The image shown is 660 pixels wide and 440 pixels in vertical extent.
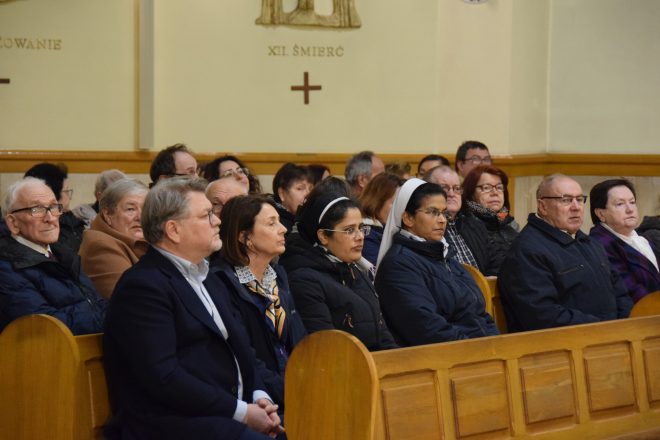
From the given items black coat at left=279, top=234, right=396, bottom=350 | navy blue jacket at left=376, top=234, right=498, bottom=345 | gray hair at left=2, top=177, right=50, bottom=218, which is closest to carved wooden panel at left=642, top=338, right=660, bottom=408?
navy blue jacket at left=376, top=234, right=498, bottom=345

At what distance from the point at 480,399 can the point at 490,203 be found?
3201mm

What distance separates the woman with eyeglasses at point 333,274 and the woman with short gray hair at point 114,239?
29.6 inches

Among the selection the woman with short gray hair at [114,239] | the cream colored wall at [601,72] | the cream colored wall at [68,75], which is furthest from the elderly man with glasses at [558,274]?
the cream colored wall at [601,72]

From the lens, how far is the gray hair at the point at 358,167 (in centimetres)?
825

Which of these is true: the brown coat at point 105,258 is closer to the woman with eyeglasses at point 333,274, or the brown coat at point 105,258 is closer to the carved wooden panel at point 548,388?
the woman with eyeglasses at point 333,274

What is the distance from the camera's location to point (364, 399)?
382 centimetres

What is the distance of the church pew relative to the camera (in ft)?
12.8

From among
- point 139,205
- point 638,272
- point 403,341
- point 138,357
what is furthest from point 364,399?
point 638,272

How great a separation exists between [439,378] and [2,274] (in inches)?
70.8

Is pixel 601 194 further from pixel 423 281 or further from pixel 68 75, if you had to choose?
pixel 68 75

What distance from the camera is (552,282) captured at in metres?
5.89

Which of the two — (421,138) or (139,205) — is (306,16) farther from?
(139,205)

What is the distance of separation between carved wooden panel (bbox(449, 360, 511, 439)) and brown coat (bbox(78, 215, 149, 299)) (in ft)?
5.75

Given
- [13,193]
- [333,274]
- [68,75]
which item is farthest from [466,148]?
[13,193]
